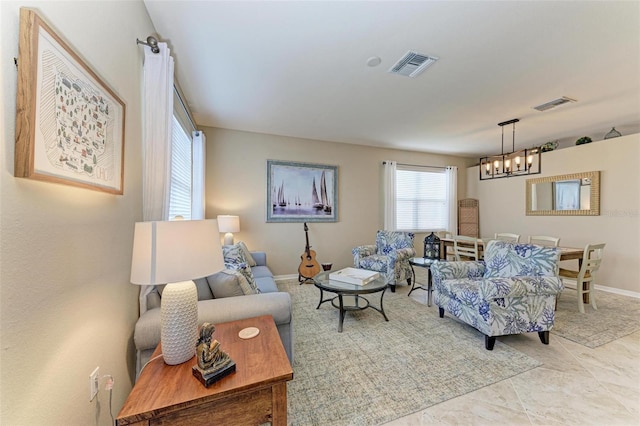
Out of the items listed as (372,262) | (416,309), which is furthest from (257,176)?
(416,309)

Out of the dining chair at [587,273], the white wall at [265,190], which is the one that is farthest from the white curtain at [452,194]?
the dining chair at [587,273]

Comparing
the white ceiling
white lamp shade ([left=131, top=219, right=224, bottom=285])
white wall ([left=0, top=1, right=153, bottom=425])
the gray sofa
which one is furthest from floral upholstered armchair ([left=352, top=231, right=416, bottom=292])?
white wall ([left=0, top=1, right=153, bottom=425])

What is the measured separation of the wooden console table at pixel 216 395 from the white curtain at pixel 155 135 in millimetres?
778

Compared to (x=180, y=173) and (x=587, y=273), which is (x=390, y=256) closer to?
(x=587, y=273)

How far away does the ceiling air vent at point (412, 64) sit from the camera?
7.42 feet

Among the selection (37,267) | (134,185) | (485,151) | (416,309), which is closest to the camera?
(37,267)

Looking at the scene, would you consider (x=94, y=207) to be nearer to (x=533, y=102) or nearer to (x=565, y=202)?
(x=533, y=102)

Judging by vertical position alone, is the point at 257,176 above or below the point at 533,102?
below

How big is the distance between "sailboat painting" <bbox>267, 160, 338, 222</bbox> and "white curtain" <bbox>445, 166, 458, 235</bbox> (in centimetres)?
288

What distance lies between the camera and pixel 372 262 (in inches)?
155

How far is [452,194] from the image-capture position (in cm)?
591

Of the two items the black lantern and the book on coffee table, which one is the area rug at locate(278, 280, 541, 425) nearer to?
the book on coffee table

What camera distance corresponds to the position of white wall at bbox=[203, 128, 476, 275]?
4.21 m

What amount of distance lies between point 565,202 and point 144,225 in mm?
6035
